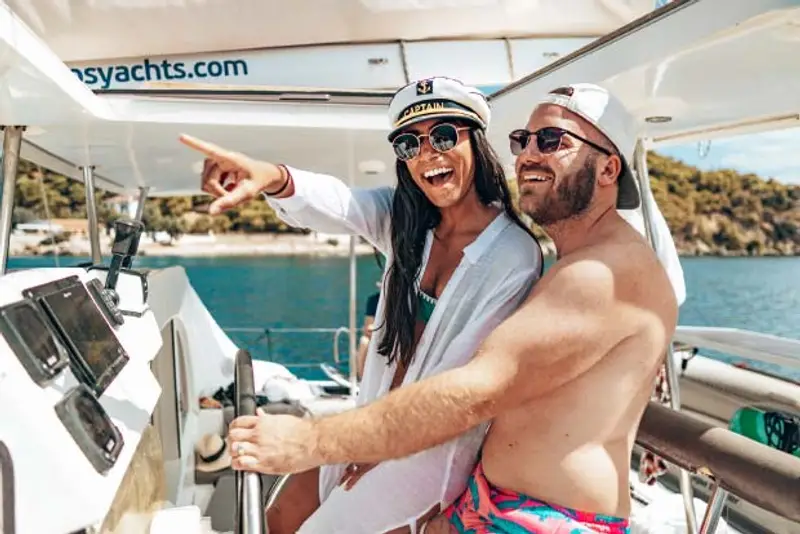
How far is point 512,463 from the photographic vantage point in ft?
5.98

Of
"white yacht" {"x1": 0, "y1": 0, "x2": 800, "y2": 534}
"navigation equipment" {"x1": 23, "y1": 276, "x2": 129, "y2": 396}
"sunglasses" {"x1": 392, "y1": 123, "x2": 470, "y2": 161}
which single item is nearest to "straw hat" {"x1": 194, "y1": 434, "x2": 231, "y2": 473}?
"white yacht" {"x1": 0, "y1": 0, "x2": 800, "y2": 534}

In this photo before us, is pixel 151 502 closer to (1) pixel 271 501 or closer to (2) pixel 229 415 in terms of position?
(1) pixel 271 501

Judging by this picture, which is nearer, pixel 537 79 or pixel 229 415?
pixel 537 79

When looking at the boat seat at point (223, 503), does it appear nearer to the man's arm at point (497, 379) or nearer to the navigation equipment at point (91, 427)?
the man's arm at point (497, 379)

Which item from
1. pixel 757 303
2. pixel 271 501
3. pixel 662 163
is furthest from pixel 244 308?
pixel 271 501

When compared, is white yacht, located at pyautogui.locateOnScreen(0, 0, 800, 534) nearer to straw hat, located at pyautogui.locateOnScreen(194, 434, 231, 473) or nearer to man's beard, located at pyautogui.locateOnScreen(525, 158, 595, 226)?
straw hat, located at pyautogui.locateOnScreen(194, 434, 231, 473)

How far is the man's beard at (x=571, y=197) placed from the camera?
1.88m

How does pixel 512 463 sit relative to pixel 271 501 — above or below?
above

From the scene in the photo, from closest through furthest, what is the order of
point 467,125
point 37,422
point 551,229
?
point 37,422
point 551,229
point 467,125

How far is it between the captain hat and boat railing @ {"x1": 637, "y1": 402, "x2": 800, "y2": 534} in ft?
3.40

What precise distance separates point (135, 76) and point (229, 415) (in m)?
2.35

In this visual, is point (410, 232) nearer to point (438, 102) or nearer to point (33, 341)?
point (438, 102)

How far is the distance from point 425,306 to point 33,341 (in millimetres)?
1172

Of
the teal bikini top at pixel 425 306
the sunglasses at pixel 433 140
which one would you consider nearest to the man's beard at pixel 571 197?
the sunglasses at pixel 433 140
